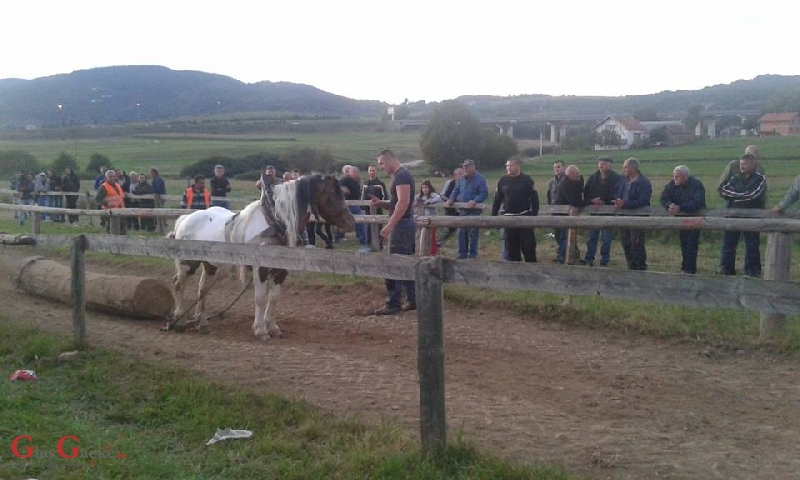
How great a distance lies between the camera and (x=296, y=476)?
472 centimetres

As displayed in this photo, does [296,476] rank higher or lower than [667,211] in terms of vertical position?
lower

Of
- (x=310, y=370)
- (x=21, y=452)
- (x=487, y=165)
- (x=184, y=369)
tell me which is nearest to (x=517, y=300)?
(x=310, y=370)

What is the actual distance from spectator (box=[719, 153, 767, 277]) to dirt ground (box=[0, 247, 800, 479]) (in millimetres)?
3277

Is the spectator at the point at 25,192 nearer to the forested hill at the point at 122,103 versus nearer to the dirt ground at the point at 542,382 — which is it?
the dirt ground at the point at 542,382

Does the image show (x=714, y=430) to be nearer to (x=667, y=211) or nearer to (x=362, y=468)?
(x=362, y=468)

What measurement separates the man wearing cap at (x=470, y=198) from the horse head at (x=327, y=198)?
13.4 ft

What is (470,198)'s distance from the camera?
544 inches

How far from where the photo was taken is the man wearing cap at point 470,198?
43.9 feet

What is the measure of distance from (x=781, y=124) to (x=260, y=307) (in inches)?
2545

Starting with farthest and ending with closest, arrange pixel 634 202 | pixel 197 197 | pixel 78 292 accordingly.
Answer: pixel 197 197
pixel 634 202
pixel 78 292

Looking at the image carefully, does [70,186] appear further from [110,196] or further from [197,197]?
[197,197]

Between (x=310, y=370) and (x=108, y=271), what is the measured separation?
28.3ft

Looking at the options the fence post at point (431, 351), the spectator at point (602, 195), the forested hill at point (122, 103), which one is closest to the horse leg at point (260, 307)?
the fence post at point (431, 351)

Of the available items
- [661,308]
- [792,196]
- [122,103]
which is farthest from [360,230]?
[122,103]
